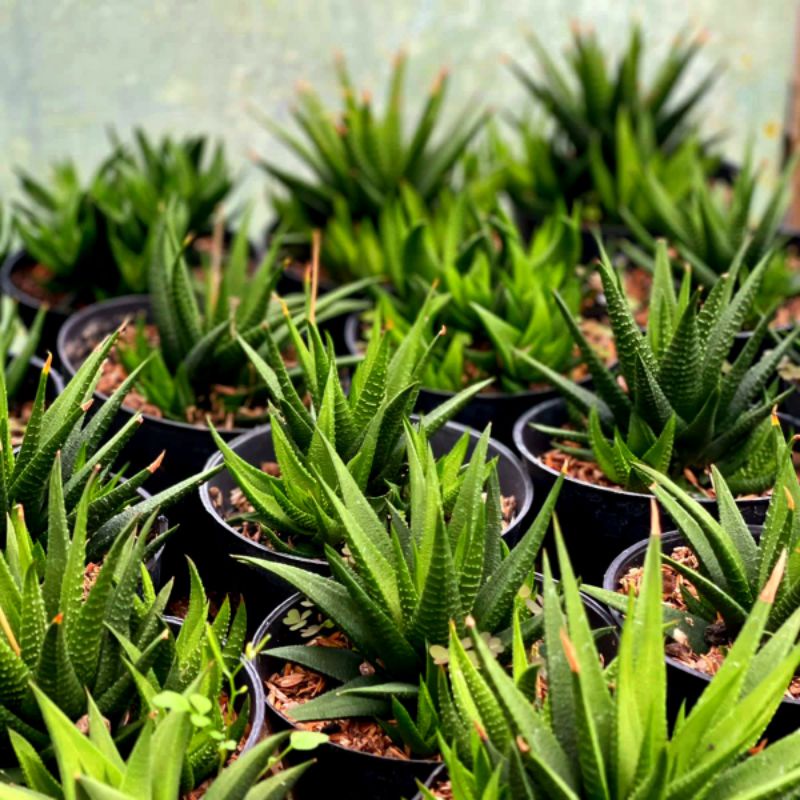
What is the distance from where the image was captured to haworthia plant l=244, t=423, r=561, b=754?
1339 millimetres

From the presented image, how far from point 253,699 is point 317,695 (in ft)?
0.40

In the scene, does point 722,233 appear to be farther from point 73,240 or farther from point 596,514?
point 73,240

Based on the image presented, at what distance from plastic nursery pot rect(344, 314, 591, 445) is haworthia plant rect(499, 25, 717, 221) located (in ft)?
3.34

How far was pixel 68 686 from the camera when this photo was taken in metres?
1.24

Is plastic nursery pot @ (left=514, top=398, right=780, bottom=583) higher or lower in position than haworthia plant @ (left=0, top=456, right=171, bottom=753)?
higher

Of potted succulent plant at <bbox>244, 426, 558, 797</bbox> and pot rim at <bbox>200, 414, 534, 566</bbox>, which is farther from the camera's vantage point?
pot rim at <bbox>200, 414, 534, 566</bbox>

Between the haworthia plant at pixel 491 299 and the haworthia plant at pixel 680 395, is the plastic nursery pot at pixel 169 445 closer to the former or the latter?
the haworthia plant at pixel 491 299

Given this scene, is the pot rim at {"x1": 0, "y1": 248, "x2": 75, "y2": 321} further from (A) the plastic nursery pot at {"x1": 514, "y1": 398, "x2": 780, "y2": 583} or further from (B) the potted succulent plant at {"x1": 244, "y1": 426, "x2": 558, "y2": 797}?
(B) the potted succulent plant at {"x1": 244, "y1": 426, "x2": 558, "y2": 797}

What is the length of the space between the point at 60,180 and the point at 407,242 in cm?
104

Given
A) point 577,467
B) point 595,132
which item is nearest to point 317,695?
point 577,467

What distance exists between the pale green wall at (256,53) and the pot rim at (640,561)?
200 centimetres

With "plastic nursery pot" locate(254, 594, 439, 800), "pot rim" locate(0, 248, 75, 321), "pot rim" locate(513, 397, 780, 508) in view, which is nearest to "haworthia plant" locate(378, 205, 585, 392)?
"pot rim" locate(513, 397, 780, 508)

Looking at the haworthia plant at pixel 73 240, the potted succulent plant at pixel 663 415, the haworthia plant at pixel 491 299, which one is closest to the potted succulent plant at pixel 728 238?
the haworthia plant at pixel 491 299

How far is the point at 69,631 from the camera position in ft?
4.16
